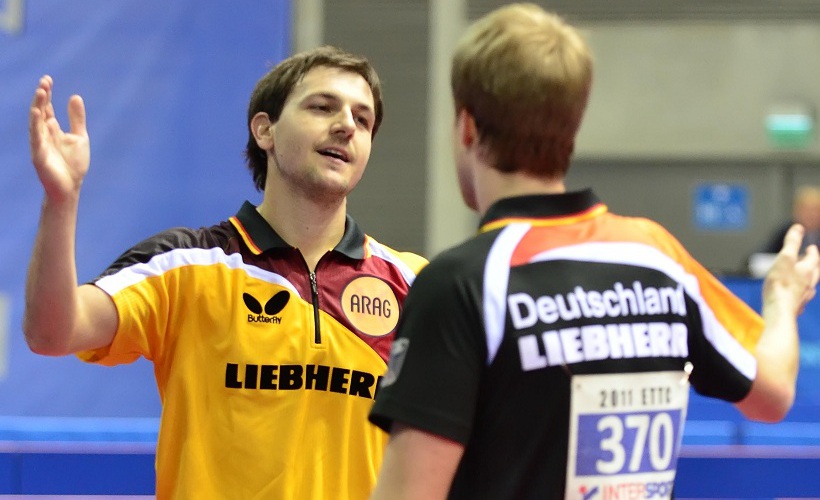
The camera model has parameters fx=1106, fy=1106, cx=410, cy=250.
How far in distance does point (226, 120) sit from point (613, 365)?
13.7ft

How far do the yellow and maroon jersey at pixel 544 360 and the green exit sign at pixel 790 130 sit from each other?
8614 millimetres

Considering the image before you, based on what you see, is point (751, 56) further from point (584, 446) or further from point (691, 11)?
point (584, 446)

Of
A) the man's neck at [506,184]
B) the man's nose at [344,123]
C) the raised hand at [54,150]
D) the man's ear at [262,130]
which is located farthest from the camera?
the man's ear at [262,130]

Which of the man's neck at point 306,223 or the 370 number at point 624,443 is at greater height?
the man's neck at point 306,223

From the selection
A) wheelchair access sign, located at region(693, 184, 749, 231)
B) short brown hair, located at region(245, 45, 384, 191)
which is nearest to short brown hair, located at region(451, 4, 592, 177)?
short brown hair, located at region(245, 45, 384, 191)

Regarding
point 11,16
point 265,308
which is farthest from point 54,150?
point 11,16

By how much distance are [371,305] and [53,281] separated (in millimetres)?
771

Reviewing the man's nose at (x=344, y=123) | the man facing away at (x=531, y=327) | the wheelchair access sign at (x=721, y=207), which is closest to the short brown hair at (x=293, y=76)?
the man's nose at (x=344, y=123)

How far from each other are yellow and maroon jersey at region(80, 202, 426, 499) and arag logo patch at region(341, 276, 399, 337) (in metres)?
0.01

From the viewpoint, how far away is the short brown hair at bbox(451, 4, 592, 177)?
150cm

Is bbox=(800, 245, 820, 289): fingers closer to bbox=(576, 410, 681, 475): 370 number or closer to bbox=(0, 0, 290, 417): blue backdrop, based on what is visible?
bbox=(576, 410, 681, 475): 370 number

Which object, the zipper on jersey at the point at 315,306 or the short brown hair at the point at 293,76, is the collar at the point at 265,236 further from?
the short brown hair at the point at 293,76

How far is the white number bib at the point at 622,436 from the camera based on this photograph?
1490mm

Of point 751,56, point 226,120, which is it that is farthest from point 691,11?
point 226,120
